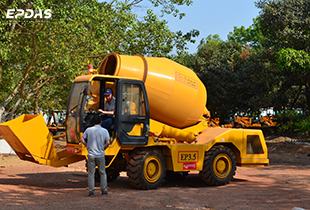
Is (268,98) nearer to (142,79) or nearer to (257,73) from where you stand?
(257,73)

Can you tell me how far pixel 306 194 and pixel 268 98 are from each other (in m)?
20.4

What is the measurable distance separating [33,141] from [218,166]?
524 cm

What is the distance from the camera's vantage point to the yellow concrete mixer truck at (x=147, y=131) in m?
9.32

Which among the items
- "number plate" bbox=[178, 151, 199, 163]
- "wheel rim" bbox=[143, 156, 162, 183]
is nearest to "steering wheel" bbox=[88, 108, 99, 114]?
"wheel rim" bbox=[143, 156, 162, 183]

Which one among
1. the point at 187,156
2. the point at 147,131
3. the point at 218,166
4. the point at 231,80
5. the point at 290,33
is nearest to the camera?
the point at 147,131

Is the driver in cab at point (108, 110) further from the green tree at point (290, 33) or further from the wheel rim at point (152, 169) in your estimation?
the green tree at point (290, 33)

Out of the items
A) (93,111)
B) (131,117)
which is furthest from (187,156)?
(93,111)

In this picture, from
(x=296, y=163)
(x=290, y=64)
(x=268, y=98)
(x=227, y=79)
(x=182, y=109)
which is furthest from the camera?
(x=227, y=79)

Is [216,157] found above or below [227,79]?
below

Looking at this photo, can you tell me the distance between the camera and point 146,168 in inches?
388

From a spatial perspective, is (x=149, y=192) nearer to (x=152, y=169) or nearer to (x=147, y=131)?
(x=152, y=169)

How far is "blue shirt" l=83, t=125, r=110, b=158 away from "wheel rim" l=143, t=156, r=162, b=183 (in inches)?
62.3

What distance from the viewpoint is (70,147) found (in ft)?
30.5

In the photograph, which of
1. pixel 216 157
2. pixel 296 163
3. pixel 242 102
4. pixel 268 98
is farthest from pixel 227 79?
pixel 216 157
